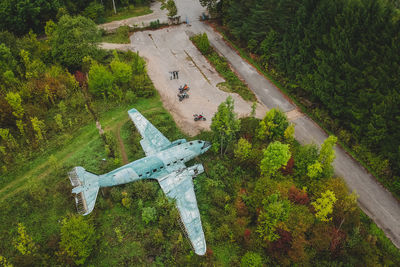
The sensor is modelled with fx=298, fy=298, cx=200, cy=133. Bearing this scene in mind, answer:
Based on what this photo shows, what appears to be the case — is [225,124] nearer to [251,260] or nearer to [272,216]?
[272,216]

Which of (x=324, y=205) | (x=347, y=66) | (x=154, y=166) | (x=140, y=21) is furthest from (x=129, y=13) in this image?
(x=324, y=205)

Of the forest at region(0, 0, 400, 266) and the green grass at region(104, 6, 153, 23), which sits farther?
the green grass at region(104, 6, 153, 23)

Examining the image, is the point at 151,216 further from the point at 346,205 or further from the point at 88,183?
the point at 346,205

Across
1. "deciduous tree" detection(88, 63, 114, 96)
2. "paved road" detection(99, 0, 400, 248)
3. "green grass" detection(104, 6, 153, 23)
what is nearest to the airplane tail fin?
"deciduous tree" detection(88, 63, 114, 96)

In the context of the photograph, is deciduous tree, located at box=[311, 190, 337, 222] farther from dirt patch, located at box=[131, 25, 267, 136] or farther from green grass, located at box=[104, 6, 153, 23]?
green grass, located at box=[104, 6, 153, 23]

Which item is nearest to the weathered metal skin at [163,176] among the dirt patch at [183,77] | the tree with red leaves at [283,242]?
the dirt patch at [183,77]

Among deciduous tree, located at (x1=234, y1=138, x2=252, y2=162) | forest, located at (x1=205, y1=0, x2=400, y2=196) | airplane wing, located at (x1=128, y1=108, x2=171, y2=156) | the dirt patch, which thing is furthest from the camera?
the dirt patch

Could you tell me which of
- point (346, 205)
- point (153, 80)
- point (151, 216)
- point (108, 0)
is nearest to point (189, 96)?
point (153, 80)

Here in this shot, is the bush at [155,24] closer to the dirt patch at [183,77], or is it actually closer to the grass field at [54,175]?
the dirt patch at [183,77]

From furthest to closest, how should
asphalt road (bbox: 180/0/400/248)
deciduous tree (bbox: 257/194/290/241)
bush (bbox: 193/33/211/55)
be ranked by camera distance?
bush (bbox: 193/33/211/55) < asphalt road (bbox: 180/0/400/248) < deciduous tree (bbox: 257/194/290/241)
